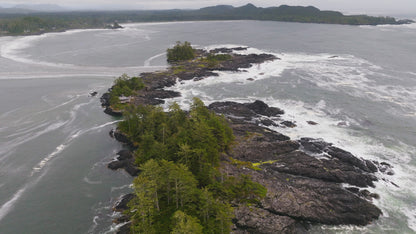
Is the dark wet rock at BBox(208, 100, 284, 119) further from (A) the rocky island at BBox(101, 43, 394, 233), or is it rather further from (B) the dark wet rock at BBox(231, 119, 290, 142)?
(B) the dark wet rock at BBox(231, 119, 290, 142)

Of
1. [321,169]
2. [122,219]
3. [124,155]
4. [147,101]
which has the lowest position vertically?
[122,219]

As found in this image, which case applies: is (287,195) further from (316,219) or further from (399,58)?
(399,58)

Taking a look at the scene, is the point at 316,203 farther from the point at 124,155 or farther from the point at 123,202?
the point at 124,155

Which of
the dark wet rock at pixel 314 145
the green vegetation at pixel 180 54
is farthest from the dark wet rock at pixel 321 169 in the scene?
the green vegetation at pixel 180 54

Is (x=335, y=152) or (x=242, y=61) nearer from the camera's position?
(x=335, y=152)

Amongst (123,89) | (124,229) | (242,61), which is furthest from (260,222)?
(242,61)

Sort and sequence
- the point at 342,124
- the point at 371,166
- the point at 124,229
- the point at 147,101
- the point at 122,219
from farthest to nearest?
the point at 147,101, the point at 342,124, the point at 371,166, the point at 122,219, the point at 124,229
